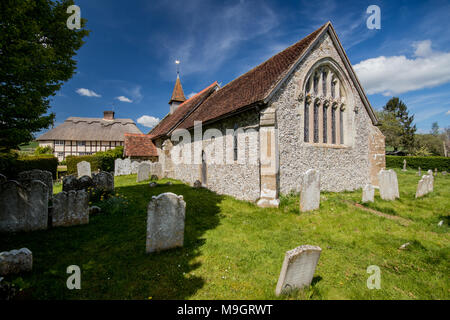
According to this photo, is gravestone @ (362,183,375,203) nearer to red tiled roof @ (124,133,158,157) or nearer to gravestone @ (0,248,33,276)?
gravestone @ (0,248,33,276)

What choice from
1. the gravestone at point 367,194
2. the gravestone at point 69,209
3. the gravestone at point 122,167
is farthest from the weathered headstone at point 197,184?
the gravestone at point 122,167

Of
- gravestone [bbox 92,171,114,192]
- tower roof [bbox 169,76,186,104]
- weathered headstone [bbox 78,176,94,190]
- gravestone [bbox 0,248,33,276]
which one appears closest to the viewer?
gravestone [bbox 0,248,33,276]

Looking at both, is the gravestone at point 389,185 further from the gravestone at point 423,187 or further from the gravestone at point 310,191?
the gravestone at point 310,191

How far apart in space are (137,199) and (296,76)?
9.11 m

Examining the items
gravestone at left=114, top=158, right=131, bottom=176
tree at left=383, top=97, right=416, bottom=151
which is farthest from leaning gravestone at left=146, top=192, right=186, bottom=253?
tree at left=383, top=97, right=416, bottom=151

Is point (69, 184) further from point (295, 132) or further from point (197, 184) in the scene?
point (295, 132)

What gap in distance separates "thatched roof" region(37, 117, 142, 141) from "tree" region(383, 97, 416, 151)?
54.1 meters

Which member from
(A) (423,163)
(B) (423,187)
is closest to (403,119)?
(A) (423,163)

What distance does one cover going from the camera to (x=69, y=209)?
5.84 meters

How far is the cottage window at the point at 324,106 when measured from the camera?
9.62 m

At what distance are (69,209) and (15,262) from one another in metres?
2.52

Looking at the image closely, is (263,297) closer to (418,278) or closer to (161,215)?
(161,215)

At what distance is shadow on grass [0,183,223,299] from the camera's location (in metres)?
3.25

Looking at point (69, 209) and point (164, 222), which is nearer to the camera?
point (164, 222)
